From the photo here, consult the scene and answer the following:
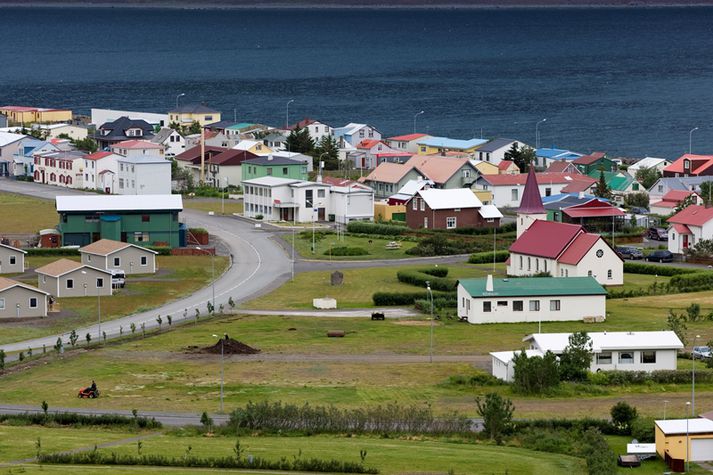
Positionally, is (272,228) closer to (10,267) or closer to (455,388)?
(10,267)

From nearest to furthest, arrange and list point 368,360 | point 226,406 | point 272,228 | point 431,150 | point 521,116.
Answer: point 226,406 < point 368,360 < point 272,228 < point 431,150 < point 521,116

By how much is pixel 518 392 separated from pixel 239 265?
3005cm

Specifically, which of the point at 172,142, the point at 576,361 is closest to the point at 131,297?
the point at 576,361

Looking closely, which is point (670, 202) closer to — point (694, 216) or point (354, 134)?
point (694, 216)

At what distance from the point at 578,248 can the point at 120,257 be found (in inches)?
822

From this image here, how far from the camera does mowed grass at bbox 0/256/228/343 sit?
61.4 meters

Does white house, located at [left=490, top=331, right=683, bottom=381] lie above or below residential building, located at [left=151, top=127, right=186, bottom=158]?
below

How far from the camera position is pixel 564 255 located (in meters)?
71.5

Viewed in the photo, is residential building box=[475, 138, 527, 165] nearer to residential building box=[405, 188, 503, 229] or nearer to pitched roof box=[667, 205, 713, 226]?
residential building box=[405, 188, 503, 229]

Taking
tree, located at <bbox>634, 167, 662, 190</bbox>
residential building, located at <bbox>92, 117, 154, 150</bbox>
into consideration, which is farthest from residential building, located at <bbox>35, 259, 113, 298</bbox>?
residential building, located at <bbox>92, 117, 154, 150</bbox>

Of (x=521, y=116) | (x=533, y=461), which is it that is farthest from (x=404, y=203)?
(x=521, y=116)

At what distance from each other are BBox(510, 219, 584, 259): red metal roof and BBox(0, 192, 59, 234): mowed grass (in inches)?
1090

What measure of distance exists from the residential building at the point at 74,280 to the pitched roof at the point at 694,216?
29.6m

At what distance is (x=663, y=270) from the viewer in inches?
2936
